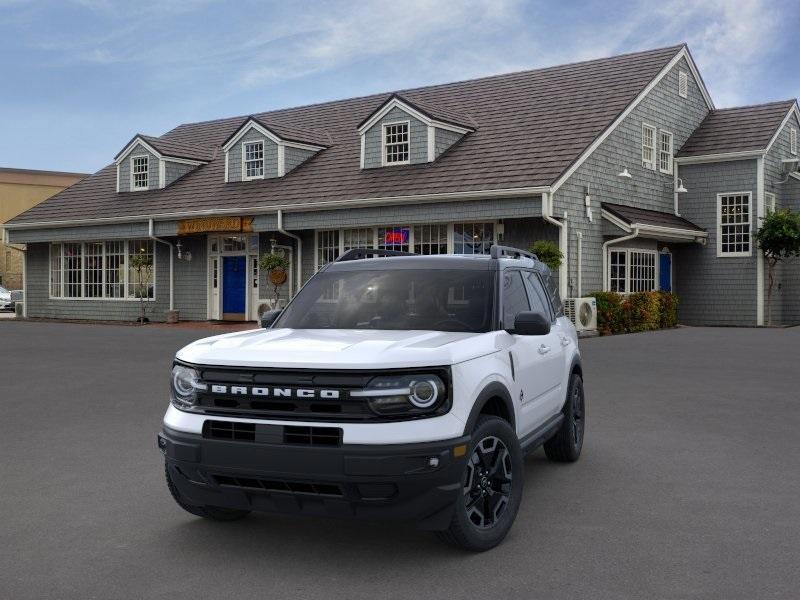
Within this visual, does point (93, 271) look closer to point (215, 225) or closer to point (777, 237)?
point (215, 225)

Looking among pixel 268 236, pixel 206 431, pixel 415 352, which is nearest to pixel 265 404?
pixel 206 431

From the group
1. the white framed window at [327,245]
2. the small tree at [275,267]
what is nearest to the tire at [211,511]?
the white framed window at [327,245]

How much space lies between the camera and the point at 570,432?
713 centimetres

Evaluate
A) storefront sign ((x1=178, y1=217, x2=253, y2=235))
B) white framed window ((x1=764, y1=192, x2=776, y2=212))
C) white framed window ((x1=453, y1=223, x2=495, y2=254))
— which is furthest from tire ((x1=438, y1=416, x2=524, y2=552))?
white framed window ((x1=764, y1=192, x2=776, y2=212))

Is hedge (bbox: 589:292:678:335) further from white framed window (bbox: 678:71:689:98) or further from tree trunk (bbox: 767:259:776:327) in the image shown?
white framed window (bbox: 678:71:689:98)

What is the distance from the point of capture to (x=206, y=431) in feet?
15.7

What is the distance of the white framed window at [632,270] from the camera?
24.7m

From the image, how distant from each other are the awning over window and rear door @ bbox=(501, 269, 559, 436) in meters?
17.4

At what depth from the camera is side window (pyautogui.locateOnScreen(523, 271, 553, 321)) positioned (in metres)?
6.78

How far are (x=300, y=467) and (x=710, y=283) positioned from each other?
24.4m

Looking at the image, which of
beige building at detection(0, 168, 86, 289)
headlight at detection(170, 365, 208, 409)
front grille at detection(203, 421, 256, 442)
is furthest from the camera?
beige building at detection(0, 168, 86, 289)

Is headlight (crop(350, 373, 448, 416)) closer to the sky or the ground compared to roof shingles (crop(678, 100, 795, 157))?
closer to the ground

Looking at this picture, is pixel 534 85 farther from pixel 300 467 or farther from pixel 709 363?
pixel 300 467

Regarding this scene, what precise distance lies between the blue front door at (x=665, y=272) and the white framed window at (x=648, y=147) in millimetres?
2739
